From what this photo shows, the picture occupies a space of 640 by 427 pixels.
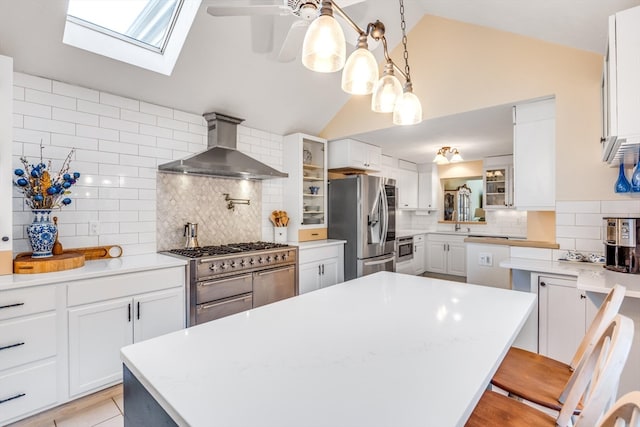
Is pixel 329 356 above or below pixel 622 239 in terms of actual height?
below

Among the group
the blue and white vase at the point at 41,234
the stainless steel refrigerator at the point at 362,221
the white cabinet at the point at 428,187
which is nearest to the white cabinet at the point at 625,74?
the stainless steel refrigerator at the point at 362,221

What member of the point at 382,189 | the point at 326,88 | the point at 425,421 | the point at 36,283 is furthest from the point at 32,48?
the point at 382,189

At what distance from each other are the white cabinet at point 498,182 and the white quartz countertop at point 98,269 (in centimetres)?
503

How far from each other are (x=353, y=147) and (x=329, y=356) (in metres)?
3.56

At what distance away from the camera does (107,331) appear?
2.19 meters

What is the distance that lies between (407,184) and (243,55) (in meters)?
3.95

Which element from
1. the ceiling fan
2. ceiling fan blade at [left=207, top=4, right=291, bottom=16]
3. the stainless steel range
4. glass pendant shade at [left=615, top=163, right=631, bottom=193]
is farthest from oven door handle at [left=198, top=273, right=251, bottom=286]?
glass pendant shade at [left=615, top=163, right=631, bottom=193]

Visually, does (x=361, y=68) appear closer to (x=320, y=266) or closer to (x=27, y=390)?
(x=27, y=390)

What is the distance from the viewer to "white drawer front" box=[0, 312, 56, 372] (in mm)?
1809

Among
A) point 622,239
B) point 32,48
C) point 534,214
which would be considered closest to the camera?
point 622,239

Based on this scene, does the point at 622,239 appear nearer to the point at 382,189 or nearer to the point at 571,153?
the point at 571,153

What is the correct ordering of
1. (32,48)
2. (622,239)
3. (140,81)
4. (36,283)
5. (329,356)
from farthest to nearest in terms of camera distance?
(140,81)
(32,48)
(622,239)
(36,283)
(329,356)

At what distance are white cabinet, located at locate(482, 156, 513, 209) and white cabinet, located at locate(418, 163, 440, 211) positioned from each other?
35.5 inches

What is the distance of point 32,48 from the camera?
85.9 inches
